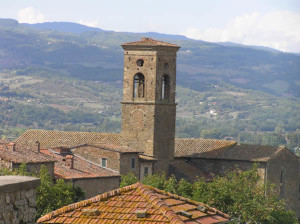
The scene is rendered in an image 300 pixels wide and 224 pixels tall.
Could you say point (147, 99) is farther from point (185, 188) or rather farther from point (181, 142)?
point (185, 188)

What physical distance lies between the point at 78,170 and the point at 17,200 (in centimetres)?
3405

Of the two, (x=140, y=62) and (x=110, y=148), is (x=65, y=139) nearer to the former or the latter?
(x=110, y=148)

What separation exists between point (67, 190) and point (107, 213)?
17503 mm

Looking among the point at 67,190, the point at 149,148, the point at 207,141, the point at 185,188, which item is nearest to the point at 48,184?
the point at 67,190

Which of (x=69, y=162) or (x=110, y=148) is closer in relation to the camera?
(x=69, y=162)

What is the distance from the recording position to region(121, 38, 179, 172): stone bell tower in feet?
183

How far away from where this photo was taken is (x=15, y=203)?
10766mm

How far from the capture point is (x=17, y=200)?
35.4ft

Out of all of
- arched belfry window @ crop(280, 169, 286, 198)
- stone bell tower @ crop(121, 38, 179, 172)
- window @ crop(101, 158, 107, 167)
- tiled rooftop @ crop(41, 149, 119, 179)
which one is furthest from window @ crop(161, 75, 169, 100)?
tiled rooftop @ crop(41, 149, 119, 179)

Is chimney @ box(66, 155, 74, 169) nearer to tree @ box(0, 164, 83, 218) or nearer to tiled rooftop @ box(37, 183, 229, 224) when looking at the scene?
tree @ box(0, 164, 83, 218)

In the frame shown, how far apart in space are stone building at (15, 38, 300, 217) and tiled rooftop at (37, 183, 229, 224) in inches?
1360

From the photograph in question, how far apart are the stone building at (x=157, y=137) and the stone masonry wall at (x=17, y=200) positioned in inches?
1670

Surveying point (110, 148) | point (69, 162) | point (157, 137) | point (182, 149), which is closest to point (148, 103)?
point (157, 137)

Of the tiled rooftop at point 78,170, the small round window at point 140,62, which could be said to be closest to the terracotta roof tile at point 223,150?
the small round window at point 140,62
